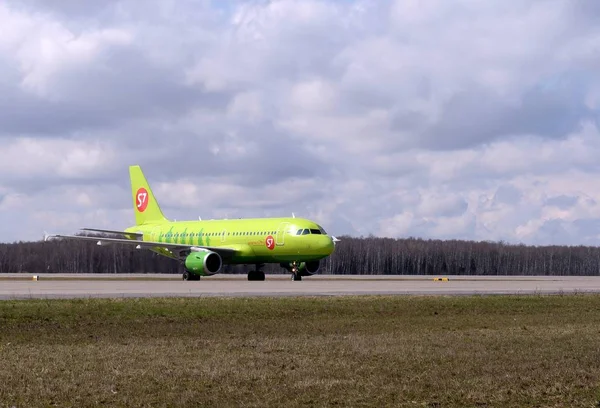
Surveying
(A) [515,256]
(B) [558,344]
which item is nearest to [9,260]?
(A) [515,256]

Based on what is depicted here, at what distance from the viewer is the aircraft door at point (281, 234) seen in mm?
59562

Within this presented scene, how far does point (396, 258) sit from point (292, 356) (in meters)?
123

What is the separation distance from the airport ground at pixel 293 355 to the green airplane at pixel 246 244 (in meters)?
29.0

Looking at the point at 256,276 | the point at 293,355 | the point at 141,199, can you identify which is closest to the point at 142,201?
the point at 141,199

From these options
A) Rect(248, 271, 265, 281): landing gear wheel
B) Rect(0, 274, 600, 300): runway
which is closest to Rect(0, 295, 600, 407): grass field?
Rect(0, 274, 600, 300): runway

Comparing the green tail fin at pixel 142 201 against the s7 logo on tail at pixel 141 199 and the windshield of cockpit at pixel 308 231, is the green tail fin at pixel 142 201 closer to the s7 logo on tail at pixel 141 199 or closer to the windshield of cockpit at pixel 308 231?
the s7 logo on tail at pixel 141 199

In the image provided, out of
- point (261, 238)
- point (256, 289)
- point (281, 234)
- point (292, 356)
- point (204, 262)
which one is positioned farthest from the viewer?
point (261, 238)

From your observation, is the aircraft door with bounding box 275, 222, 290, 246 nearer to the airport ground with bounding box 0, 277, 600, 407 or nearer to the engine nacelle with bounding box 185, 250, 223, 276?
the engine nacelle with bounding box 185, 250, 223, 276

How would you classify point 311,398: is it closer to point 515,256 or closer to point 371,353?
point 371,353

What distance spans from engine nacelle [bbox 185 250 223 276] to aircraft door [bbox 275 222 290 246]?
13.9 ft

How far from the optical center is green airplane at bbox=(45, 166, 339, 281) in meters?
58.8

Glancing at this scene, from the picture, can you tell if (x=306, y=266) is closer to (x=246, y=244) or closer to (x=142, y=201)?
(x=246, y=244)

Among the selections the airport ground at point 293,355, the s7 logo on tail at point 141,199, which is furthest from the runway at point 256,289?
the s7 logo on tail at point 141,199

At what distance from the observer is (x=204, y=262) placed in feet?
193
